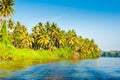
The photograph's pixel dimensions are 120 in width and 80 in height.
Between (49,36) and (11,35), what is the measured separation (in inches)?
716

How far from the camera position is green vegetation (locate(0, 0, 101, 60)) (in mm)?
78312

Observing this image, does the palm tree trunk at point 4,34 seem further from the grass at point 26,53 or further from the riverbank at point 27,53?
the riverbank at point 27,53

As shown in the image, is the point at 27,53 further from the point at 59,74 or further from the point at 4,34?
the point at 59,74

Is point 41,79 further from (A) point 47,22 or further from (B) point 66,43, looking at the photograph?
(B) point 66,43

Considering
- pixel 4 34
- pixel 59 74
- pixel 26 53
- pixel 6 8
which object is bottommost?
pixel 59 74

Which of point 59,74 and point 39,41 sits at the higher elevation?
point 39,41

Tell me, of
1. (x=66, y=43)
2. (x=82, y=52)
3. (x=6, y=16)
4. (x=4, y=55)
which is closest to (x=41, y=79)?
(x=4, y=55)

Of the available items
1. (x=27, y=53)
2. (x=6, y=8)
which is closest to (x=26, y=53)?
(x=27, y=53)

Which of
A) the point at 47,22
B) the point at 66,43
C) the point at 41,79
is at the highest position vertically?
the point at 47,22

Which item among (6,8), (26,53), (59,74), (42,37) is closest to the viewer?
(59,74)

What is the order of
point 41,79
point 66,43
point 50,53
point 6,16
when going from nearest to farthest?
point 41,79, point 6,16, point 50,53, point 66,43

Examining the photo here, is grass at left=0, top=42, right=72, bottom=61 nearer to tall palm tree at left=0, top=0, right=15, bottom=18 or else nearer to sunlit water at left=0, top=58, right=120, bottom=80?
tall palm tree at left=0, top=0, right=15, bottom=18

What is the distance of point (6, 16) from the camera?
78.9 m

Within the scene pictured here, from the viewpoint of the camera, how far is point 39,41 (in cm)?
10831
